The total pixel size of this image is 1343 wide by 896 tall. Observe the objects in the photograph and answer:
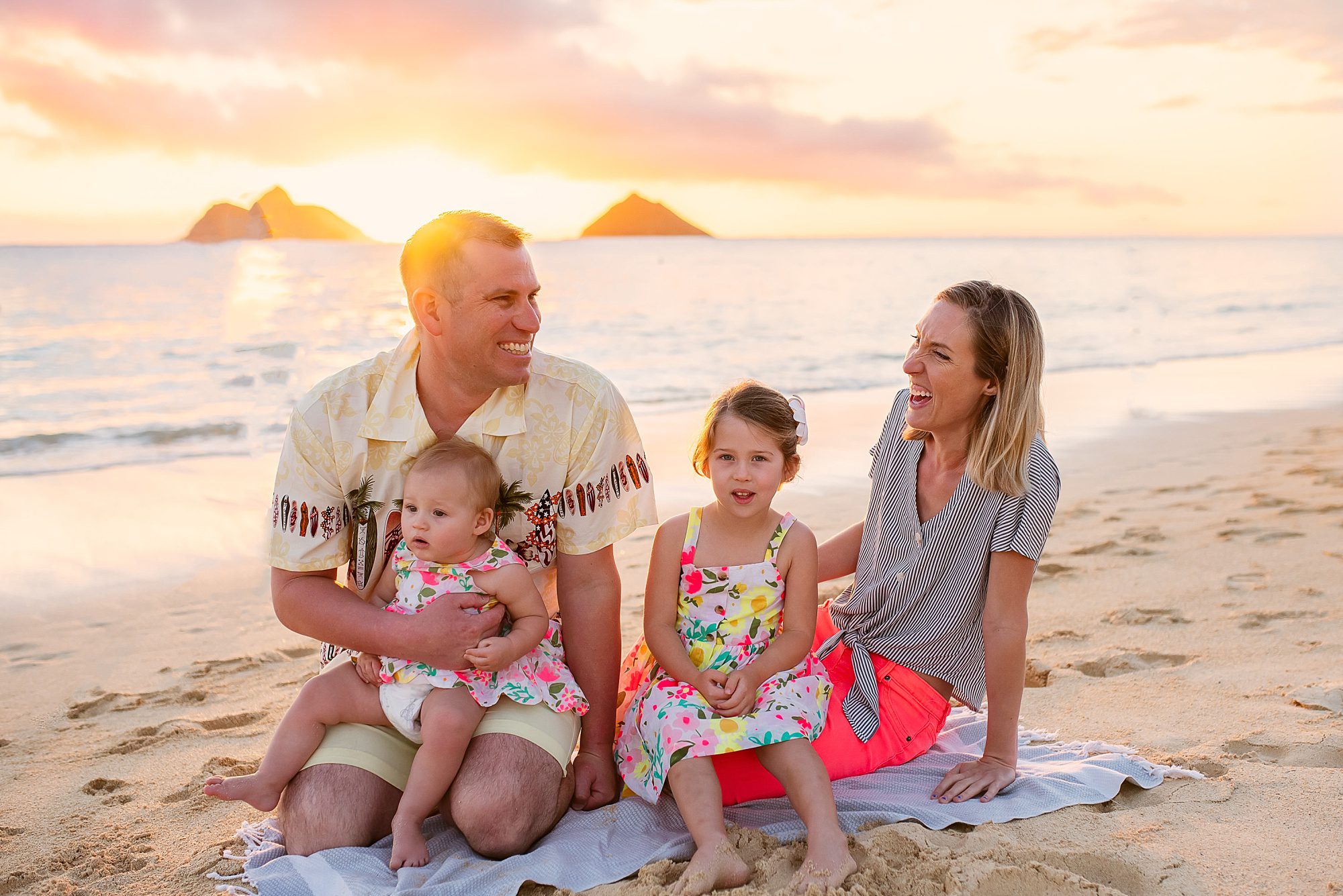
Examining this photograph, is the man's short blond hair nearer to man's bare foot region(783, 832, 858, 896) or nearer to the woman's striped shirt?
the woman's striped shirt

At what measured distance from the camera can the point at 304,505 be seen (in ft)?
9.86

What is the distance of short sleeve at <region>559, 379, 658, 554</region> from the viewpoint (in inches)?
124

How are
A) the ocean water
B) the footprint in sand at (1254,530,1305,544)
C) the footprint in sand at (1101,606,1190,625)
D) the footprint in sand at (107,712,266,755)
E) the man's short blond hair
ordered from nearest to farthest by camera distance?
the man's short blond hair < the footprint in sand at (107,712,266,755) < the footprint in sand at (1101,606,1190,625) < the footprint in sand at (1254,530,1305,544) < the ocean water

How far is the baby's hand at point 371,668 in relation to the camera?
9.47 ft

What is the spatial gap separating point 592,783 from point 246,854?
98 centimetres

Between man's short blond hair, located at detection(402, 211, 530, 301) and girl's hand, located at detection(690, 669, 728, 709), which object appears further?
man's short blond hair, located at detection(402, 211, 530, 301)

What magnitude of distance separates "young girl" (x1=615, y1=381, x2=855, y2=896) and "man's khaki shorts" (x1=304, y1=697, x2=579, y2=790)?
0.71 ft

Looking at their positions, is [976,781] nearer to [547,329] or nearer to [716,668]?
[716,668]

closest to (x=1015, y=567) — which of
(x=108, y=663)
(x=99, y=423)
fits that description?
(x=108, y=663)

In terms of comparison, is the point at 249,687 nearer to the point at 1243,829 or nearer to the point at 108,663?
the point at 108,663

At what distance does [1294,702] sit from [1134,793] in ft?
2.95

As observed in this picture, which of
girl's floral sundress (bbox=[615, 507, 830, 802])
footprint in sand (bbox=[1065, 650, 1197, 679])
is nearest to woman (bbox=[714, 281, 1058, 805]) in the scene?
girl's floral sundress (bbox=[615, 507, 830, 802])

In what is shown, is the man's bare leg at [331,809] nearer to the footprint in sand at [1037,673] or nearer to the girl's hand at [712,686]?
the girl's hand at [712,686]

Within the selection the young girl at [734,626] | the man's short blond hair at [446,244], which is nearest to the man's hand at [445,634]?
the young girl at [734,626]
